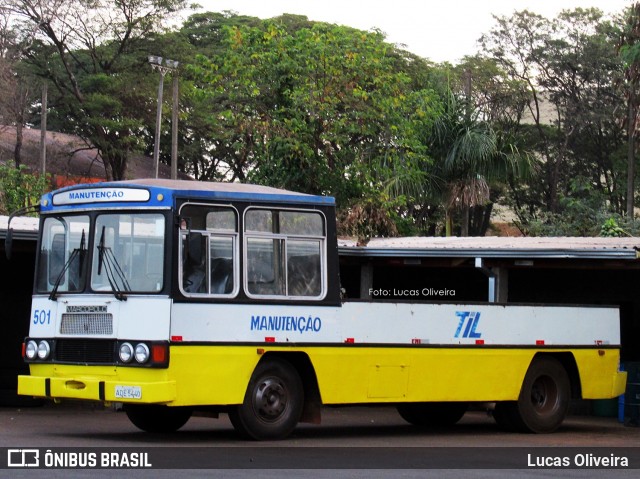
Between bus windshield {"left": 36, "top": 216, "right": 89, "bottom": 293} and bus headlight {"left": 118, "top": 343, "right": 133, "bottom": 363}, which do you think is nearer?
bus headlight {"left": 118, "top": 343, "right": 133, "bottom": 363}

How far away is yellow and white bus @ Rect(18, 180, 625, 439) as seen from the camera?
43.2 feet

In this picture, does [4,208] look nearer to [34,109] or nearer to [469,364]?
[34,109]

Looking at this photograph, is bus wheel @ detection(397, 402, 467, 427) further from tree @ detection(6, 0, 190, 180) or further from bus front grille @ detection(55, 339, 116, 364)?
tree @ detection(6, 0, 190, 180)

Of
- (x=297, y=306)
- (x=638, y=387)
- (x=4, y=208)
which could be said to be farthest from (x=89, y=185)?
(x=4, y=208)

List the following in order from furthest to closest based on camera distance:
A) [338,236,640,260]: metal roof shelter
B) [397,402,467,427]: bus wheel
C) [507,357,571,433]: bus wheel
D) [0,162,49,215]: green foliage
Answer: [0,162,49,215]: green foliage < [338,236,640,260]: metal roof shelter < [397,402,467,427]: bus wheel < [507,357,571,433]: bus wheel

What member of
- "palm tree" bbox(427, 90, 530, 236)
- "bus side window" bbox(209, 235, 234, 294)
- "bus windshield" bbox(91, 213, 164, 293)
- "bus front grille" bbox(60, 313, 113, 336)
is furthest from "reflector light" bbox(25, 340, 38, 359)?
"palm tree" bbox(427, 90, 530, 236)

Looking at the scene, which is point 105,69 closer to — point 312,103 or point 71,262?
point 312,103

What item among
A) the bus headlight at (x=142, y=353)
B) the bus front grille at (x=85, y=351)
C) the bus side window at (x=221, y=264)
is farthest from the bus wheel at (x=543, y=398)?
the bus front grille at (x=85, y=351)

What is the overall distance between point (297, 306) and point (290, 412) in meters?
1.21

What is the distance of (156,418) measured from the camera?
14859mm

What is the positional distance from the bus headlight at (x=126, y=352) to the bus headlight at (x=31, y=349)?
4.57 ft

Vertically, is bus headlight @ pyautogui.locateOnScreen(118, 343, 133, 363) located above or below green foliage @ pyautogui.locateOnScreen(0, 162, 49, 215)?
below

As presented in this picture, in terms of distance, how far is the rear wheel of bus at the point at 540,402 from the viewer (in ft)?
53.7

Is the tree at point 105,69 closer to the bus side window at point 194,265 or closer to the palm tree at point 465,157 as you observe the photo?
the palm tree at point 465,157
